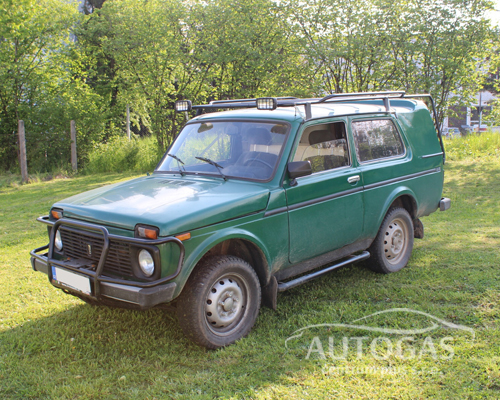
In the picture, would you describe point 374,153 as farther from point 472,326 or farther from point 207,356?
point 207,356

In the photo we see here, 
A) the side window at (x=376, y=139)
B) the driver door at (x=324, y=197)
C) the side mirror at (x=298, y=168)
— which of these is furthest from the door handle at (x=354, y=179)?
the side mirror at (x=298, y=168)

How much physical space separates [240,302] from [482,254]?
12.3ft

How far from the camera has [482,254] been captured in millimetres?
6340

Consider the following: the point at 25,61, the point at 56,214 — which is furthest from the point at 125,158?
the point at 56,214

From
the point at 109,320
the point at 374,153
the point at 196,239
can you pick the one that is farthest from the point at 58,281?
the point at 374,153

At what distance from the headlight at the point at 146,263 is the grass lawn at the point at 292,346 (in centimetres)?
79

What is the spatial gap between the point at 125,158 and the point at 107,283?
14400 millimetres

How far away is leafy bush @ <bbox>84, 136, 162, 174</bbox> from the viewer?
56.7ft

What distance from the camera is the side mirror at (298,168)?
14.6 ft

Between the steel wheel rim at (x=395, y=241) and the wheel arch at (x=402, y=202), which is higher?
the wheel arch at (x=402, y=202)

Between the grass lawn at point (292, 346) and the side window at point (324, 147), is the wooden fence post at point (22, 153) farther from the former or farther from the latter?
the side window at point (324, 147)

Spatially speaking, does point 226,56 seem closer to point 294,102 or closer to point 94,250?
point 294,102

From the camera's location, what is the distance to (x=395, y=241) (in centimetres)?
599

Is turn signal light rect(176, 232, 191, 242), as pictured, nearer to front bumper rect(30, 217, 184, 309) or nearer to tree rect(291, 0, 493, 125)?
front bumper rect(30, 217, 184, 309)
